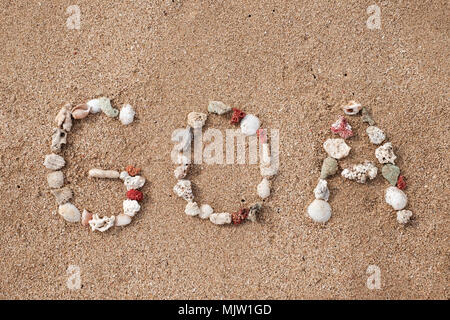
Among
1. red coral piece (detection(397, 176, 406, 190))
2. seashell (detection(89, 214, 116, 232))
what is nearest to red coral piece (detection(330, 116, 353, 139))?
red coral piece (detection(397, 176, 406, 190))

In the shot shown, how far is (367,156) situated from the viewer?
3.71 meters

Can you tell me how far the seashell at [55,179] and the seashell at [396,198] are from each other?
283 centimetres

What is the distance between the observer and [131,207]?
3.64m

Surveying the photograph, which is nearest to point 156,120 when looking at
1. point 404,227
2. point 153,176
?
point 153,176

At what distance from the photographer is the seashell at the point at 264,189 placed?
12.0 ft

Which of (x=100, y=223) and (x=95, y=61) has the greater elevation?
(x=95, y=61)

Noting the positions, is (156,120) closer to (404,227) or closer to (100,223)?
(100,223)

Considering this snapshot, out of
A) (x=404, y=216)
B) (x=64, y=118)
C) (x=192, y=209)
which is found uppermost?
(x=64, y=118)

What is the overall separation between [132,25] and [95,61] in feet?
1.54

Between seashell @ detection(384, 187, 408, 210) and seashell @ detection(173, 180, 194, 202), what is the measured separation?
1.69 metres

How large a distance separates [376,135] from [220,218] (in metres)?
1.52

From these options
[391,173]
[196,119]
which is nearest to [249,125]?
[196,119]

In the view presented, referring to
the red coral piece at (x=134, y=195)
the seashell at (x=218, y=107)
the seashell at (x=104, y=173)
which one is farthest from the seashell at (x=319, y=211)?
the seashell at (x=104, y=173)

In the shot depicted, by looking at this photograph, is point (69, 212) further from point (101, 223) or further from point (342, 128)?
point (342, 128)
